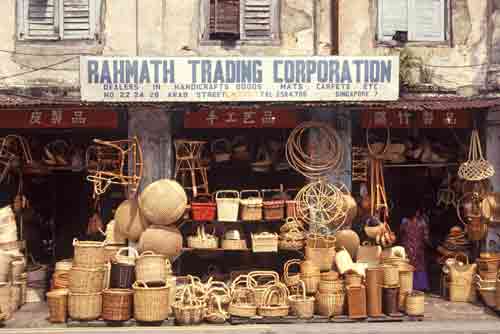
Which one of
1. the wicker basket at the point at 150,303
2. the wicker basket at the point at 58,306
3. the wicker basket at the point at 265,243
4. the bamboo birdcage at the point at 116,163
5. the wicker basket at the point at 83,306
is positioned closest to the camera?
the wicker basket at the point at 150,303

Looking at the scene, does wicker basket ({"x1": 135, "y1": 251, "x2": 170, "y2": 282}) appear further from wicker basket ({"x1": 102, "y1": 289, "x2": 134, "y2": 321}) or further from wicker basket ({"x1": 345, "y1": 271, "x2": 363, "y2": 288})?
wicker basket ({"x1": 345, "y1": 271, "x2": 363, "y2": 288})

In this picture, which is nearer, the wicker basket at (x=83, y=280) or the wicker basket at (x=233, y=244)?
the wicker basket at (x=83, y=280)

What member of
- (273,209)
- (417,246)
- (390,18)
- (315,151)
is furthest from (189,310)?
(390,18)

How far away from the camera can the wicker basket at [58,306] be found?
10219mm

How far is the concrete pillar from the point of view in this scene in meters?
12.0

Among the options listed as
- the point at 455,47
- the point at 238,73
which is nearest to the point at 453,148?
the point at 455,47

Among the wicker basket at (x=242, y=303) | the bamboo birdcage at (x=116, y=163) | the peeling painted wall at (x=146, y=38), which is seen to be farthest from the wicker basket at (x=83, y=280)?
the peeling painted wall at (x=146, y=38)

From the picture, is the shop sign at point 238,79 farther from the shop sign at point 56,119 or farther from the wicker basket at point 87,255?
the wicker basket at point 87,255

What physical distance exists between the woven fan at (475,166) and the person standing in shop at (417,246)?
54.6 inches

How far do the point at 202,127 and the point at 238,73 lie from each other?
125cm

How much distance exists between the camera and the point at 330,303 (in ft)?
34.1

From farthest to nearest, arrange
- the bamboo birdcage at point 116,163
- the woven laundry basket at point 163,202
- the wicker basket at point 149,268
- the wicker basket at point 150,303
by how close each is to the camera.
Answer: the bamboo birdcage at point 116,163 → the woven laundry basket at point 163,202 → the wicker basket at point 149,268 → the wicker basket at point 150,303

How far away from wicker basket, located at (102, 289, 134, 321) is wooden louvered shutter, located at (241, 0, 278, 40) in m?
5.60

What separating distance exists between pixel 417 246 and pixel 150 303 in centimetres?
561
